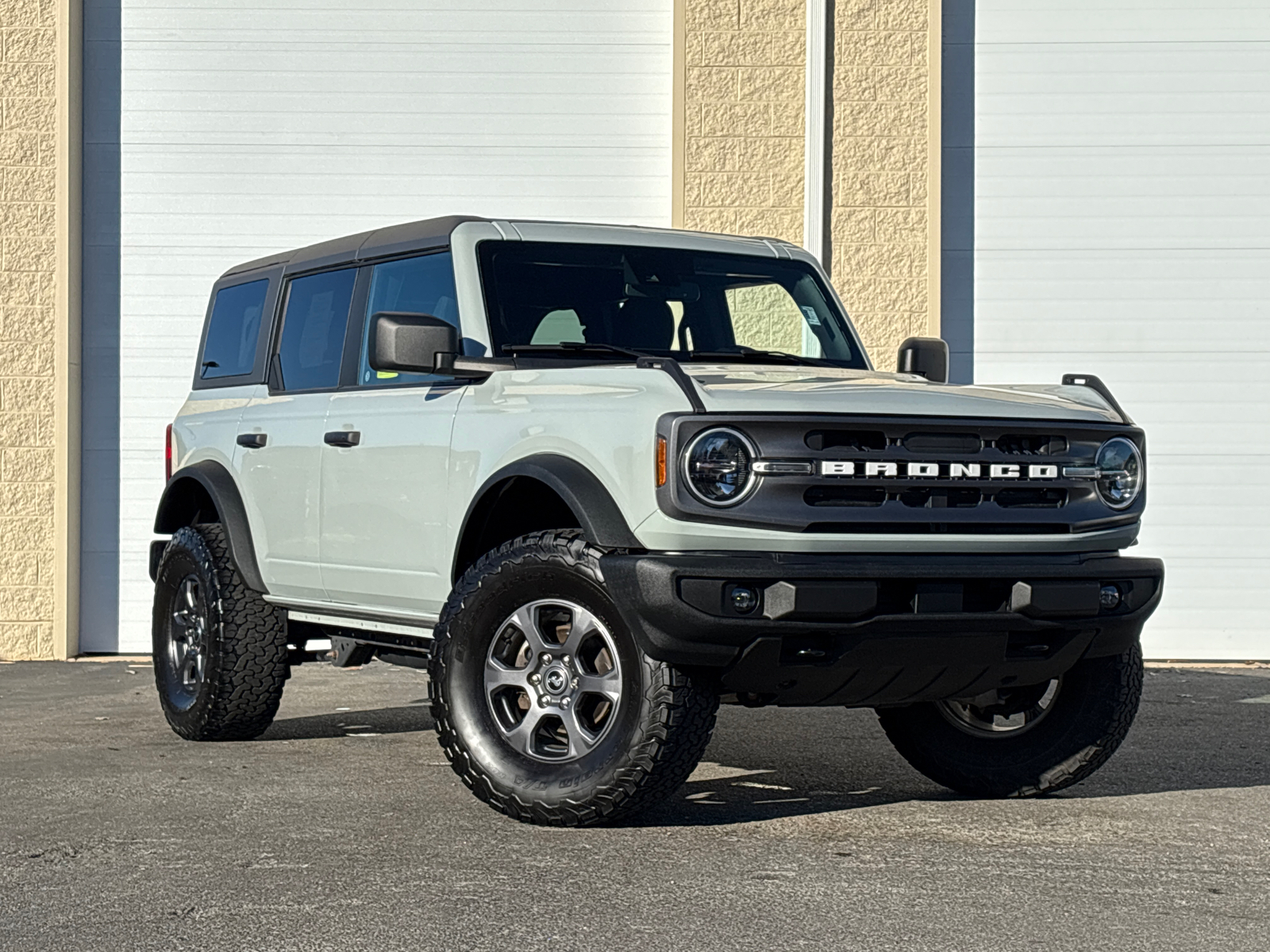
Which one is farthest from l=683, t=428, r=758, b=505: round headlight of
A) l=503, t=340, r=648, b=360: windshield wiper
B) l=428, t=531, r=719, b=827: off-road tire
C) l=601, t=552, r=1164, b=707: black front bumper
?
l=503, t=340, r=648, b=360: windshield wiper

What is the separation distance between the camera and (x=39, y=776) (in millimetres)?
6777

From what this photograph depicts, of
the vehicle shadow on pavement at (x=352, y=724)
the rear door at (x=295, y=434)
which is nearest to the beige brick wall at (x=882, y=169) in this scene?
the vehicle shadow on pavement at (x=352, y=724)

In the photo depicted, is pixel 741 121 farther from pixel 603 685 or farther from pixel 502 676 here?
pixel 603 685

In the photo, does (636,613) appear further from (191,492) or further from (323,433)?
(191,492)

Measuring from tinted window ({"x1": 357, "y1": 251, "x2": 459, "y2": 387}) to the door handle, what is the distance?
205 mm

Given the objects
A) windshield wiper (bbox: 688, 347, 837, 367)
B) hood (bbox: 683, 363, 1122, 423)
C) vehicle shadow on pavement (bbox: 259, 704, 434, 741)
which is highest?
windshield wiper (bbox: 688, 347, 837, 367)

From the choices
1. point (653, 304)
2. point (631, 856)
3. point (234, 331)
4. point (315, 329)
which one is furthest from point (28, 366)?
point (631, 856)

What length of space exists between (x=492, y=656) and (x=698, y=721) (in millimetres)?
772

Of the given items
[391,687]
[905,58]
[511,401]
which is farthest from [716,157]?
[511,401]

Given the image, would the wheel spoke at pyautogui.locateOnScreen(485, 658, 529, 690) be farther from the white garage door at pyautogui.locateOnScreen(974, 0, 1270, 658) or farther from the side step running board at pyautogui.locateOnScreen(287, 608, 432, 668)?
the white garage door at pyautogui.locateOnScreen(974, 0, 1270, 658)

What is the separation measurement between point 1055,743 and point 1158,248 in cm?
719

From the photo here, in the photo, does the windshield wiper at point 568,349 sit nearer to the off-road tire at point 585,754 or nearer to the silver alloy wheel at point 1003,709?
the off-road tire at point 585,754

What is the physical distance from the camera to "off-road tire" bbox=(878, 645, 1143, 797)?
6.19 metres

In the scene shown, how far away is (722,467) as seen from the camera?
528 centimetres
